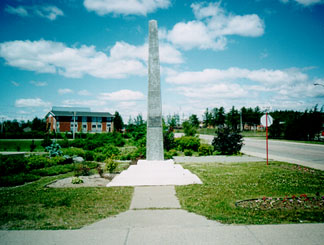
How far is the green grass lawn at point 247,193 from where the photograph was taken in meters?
4.38

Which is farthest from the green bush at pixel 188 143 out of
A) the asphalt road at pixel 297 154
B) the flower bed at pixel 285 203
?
the flower bed at pixel 285 203

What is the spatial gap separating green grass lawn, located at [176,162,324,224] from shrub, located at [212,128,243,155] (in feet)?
21.0

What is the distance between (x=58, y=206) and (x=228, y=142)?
13701 mm

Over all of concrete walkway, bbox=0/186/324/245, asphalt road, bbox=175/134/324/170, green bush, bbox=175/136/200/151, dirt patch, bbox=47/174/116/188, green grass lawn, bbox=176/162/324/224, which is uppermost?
green bush, bbox=175/136/200/151

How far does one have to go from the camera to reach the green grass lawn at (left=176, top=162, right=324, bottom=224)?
4.38 m

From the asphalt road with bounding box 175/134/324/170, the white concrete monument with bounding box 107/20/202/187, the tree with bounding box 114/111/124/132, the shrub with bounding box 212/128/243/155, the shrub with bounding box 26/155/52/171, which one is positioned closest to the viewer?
the white concrete monument with bounding box 107/20/202/187

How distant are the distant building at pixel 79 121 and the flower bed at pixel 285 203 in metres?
57.3

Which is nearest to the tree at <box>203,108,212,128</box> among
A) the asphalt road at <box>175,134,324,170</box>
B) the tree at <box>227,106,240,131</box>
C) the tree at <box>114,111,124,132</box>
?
the tree at <box>227,106,240,131</box>

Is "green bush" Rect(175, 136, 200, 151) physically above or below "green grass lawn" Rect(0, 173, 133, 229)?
above

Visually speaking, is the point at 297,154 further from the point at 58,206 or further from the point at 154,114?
the point at 58,206

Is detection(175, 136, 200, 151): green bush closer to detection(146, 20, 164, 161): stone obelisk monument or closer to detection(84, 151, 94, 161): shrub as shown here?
detection(84, 151, 94, 161): shrub

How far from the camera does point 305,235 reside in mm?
3543

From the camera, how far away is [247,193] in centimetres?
621

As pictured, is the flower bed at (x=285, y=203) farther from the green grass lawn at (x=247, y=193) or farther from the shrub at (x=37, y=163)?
the shrub at (x=37, y=163)
